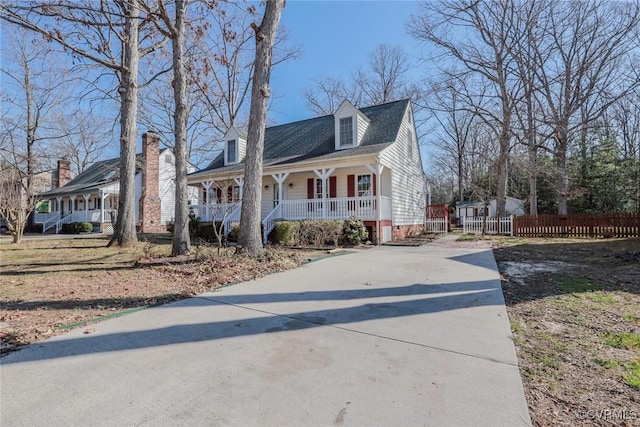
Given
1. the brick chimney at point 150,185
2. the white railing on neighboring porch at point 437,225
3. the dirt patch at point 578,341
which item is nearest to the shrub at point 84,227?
the brick chimney at point 150,185

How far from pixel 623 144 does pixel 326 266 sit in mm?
33375

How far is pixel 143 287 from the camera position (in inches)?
218

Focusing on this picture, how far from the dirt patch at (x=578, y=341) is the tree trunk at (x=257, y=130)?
5.76 m

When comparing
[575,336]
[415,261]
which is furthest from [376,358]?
[415,261]

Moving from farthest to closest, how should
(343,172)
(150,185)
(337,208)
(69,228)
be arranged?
(69,228) → (150,185) → (343,172) → (337,208)

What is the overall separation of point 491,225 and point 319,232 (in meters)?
11.9

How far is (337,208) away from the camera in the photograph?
45.1ft

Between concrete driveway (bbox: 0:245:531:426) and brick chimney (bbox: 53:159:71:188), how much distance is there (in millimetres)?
37812

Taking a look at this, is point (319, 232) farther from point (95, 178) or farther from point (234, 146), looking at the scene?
point (95, 178)

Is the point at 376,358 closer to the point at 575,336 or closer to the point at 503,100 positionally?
the point at 575,336

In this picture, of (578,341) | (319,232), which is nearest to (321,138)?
(319,232)

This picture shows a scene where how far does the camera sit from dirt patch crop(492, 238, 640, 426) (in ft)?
7.21

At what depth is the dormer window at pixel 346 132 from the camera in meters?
15.0

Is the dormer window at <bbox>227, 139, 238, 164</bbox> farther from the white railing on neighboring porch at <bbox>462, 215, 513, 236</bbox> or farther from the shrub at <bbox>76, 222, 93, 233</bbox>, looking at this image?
the white railing on neighboring porch at <bbox>462, 215, 513, 236</bbox>
